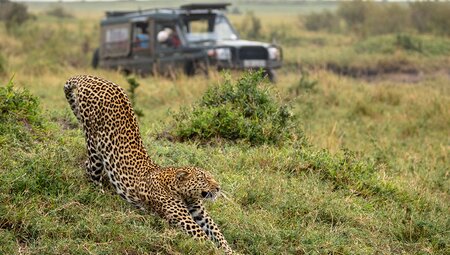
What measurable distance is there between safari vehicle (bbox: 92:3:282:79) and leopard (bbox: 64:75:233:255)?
10383 millimetres

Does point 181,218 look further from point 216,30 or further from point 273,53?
point 216,30

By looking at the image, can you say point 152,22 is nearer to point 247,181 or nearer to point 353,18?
point 247,181

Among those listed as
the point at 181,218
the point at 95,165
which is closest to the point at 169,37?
the point at 95,165

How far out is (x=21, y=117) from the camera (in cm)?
874

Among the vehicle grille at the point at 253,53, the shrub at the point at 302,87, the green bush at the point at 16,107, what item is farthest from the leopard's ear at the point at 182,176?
the vehicle grille at the point at 253,53

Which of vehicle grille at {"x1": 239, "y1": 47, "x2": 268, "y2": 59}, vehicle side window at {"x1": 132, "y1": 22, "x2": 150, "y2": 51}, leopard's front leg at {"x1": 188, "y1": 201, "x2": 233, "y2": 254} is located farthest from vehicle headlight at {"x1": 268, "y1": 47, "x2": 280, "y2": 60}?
leopard's front leg at {"x1": 188, "y1": 201, "x2": 233, "y2": 254}

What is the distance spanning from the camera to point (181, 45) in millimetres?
18844

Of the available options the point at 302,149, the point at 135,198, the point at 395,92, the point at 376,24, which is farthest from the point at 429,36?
the point at 135,198

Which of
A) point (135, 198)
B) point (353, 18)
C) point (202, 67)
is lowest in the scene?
point (353, 18)

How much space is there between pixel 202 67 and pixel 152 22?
5.55 feet

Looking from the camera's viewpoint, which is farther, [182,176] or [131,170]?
[131,170]

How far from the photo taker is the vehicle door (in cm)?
1870

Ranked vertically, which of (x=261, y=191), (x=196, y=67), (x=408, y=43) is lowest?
(x=408, y=43)

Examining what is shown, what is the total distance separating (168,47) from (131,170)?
11878mm
